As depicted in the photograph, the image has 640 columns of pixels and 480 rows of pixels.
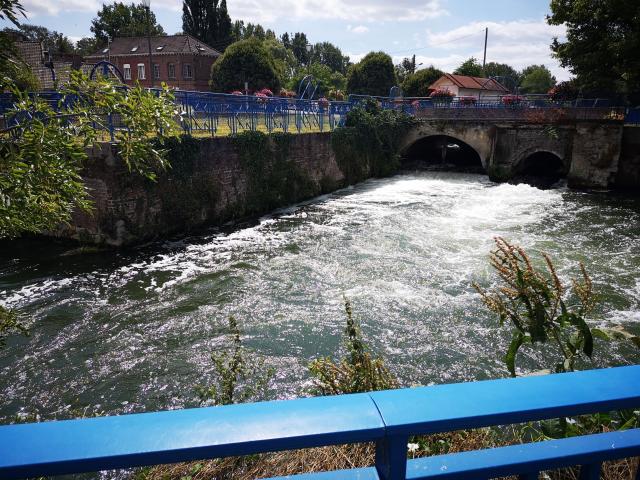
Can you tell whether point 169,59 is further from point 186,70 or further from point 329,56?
point 329,56

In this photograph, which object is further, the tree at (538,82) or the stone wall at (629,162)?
the tree at (538,82)

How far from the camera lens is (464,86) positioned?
47250mm

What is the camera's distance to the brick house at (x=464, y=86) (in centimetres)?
4666

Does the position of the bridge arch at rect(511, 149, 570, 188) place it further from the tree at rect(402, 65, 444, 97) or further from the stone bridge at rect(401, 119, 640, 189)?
the tree at rect(402, 65, 444, 97)

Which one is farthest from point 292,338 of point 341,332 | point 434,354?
point 434,354

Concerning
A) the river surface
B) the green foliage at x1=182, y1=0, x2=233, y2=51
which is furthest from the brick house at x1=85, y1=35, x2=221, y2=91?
the river surface

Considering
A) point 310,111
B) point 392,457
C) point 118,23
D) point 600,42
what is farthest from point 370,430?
point 118,23

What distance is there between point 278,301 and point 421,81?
137 ft

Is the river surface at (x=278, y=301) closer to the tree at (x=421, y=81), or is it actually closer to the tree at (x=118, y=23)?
the tree at (x=421, y=81)

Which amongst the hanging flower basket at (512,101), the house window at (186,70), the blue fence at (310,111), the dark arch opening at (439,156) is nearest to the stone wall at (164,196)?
the blue fence at (310,111)

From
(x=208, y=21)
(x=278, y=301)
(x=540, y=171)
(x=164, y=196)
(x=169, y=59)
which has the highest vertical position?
(x=208, y=21)

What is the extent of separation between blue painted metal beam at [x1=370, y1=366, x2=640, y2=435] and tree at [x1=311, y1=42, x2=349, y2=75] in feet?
319

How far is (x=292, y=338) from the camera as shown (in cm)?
760

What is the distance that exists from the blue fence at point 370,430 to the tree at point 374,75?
148 ft
